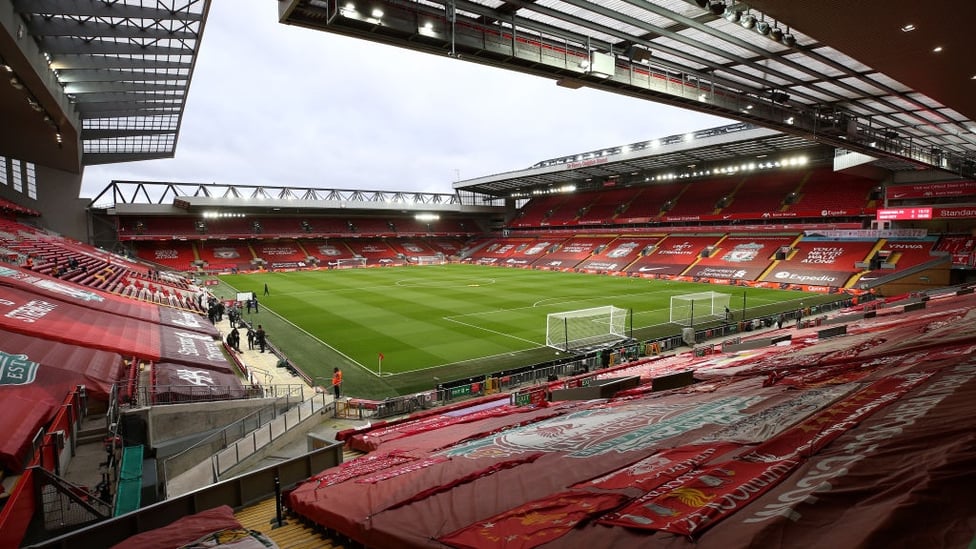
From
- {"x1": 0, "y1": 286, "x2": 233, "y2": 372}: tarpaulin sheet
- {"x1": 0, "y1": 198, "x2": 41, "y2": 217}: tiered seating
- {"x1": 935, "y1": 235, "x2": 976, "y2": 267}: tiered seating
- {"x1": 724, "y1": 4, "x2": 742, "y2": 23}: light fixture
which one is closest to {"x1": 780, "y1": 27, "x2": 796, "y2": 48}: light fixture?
{"x1": 724, "y1": 4, "x2": 742, "y2": 23}: light fixture

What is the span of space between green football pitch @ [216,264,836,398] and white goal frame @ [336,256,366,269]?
12.4 metres

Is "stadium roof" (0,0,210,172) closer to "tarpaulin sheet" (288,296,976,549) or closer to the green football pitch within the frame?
the green football pitch

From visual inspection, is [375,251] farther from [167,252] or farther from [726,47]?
[726,47]

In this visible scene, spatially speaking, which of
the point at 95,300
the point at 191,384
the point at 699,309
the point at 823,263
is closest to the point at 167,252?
the point at 95,300

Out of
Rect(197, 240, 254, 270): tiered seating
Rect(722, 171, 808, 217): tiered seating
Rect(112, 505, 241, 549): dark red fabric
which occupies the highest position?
Rect(722, 171, 808, 217): tiered seating

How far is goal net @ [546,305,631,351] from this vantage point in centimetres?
2195

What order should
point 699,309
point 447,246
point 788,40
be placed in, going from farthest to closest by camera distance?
point 447,246
point 699,309
point 788,40

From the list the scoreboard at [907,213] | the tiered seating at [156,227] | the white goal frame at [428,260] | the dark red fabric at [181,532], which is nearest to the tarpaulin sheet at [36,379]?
the dark red fabric at [181,532]

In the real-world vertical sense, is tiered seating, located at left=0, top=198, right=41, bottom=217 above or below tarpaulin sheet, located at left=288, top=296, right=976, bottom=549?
above

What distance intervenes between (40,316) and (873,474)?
18491 mm

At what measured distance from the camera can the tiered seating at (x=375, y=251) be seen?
67.0 m

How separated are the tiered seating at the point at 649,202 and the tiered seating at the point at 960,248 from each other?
26.1 metres

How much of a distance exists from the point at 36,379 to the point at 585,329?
19925 millimetres

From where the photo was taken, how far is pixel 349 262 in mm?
64812
